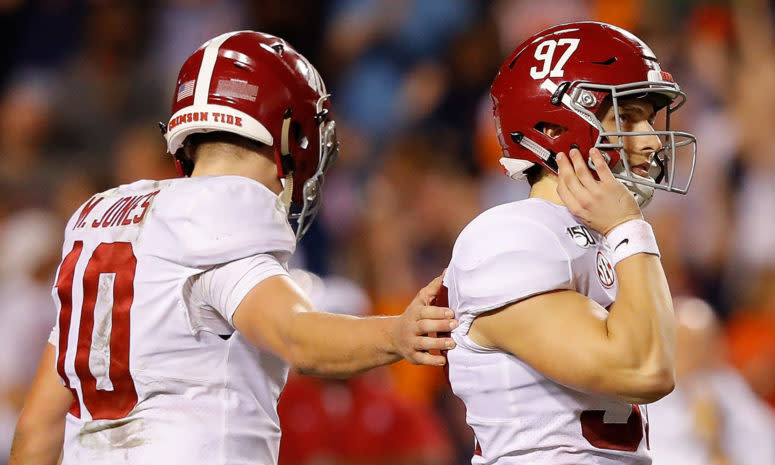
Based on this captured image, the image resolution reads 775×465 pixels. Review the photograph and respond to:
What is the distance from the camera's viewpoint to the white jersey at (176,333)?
2.53 meters

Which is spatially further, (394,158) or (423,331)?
(394,158)

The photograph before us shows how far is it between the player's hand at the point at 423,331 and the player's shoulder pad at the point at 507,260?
112mm

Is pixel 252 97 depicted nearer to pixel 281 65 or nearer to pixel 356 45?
pixel 281 65

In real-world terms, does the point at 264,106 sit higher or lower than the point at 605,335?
higher

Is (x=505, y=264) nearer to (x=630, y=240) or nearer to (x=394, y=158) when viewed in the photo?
(x=630, y=240)

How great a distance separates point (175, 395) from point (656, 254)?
3.93ft

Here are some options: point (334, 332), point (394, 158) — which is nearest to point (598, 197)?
point (334, 332)

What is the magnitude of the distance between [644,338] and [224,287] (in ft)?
3.16

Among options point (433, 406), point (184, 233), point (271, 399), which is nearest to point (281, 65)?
point (184, 233)

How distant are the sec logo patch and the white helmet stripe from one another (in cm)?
111

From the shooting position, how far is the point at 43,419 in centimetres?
292

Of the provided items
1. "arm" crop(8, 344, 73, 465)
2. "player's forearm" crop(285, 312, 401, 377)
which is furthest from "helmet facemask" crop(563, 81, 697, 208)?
"arm" crop(8, 344, 73, 465)

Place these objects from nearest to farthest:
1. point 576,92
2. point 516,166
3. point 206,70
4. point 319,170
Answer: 1. point 576,92
2. point 516,166
3. point 206,70
4. point 319,170

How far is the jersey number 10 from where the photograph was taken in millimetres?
2617
